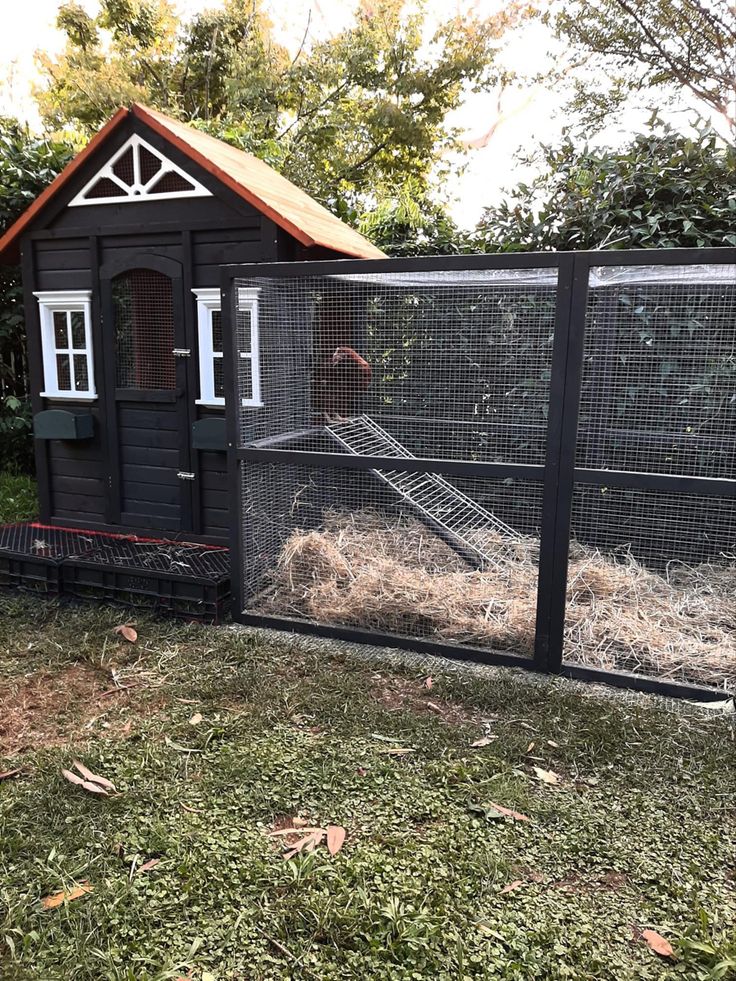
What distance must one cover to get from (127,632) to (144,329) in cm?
226

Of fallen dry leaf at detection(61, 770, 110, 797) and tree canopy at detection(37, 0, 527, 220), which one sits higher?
tree canopy at detection(37, 0, 527, 220)

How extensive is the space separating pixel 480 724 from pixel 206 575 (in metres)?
1.89

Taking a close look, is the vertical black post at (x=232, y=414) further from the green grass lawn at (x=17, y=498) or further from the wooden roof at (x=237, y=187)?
the green grass lawn at (x=17, y=498)

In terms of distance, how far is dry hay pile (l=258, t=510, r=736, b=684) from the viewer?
371 cm

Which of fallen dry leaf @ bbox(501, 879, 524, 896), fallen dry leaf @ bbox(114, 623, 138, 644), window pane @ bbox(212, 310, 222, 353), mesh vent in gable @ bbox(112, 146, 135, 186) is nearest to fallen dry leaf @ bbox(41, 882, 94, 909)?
fallen dry leaf @ bbox(501, 879, 524, 896)

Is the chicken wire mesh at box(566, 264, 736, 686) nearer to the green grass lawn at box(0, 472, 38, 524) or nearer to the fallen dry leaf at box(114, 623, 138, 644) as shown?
the fallen dry leaf at box(114, 623, 138, 644)

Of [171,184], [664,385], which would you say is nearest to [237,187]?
[171,184]

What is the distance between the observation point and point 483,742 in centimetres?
296

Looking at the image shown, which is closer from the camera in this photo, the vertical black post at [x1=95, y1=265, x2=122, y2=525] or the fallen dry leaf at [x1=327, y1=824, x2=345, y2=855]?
the fallen dry leaf at [x1=327, y1=824, x2=345, y2=855]

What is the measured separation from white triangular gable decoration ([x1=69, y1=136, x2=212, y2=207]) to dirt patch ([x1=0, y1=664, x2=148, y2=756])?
3119 mm

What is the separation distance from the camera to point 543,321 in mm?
4926

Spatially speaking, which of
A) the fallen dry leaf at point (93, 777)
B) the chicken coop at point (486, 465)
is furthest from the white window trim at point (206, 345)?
the fallen dry leaf at point (93, 777)

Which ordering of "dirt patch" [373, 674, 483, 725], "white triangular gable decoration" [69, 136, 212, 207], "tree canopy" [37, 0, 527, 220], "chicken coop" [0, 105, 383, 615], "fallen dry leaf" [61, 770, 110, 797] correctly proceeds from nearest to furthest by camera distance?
1. "fallen dry leaf" [61, 770, 110, 797]
2. "dirt patch" [373, 674, 483, 725]
3. "chicken coop" [0, 105, 383, 615]
4. "white triangular gable decoration" [69, 136, 212, 207]
5. "tree canopy" [37, 0, 527, 220]

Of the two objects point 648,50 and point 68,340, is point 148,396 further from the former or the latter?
point 648,50
